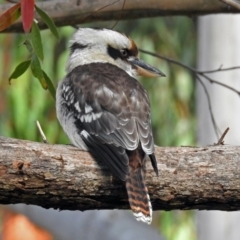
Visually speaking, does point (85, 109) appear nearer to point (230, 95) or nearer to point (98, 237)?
point (98, 237)

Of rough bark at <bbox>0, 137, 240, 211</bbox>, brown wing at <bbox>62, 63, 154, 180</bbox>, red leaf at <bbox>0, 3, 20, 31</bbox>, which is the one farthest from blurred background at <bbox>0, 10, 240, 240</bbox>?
red leaf at <bbox>0, 3, 20, 31</bbox>

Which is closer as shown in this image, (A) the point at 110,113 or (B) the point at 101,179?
(B) the point at 101,179

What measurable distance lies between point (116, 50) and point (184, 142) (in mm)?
3051

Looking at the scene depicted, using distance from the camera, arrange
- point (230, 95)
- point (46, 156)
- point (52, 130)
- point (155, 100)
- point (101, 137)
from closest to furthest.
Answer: point (46, 156) < point (101, 137) < point (230, 95) < point (52, 130) < point (155, 100)


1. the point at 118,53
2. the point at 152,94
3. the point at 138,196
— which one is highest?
the point at 152,94

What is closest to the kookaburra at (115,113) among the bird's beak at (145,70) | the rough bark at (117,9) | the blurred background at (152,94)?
the bird's beak at (145,70)

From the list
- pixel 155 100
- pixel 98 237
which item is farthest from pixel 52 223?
pixel 155 100

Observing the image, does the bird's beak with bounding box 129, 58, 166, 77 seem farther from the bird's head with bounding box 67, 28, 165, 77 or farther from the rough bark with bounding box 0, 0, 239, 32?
the rough bark with bounding box 0, 0, 239, 32

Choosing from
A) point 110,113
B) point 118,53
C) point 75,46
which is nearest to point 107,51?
point 118,53

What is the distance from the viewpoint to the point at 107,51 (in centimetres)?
358

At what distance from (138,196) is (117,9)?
1161 millimetres

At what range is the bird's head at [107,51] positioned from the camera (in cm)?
351

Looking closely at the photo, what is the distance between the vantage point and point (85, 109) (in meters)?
2.94

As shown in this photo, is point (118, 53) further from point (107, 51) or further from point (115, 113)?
point (115, 113)
